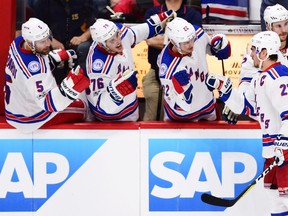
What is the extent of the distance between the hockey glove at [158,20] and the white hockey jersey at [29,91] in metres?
0.78

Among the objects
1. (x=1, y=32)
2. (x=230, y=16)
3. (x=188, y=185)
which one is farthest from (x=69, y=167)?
(x=230, y=16)

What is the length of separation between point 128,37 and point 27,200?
50.3 inches

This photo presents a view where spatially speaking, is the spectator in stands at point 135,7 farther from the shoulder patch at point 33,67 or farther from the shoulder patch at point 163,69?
the shoulder patch at point 33,67

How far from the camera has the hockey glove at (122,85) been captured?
6.21 metres

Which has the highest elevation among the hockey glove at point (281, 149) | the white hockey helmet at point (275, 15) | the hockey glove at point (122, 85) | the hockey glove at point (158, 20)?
the white hockey helmet at point (275, 15)

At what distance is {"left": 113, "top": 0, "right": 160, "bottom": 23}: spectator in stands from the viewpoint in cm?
784

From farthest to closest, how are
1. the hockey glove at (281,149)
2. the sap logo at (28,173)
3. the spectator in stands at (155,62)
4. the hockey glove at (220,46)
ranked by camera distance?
the spectator in stands at (155,62) → the hockey glove at (220,46) → the sap logo at (28,173) → the hockey glove at (281,149)

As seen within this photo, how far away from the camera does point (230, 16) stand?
8.05m

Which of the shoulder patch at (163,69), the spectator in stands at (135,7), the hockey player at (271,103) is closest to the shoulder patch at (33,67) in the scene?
the shoulder patch at (163,69)

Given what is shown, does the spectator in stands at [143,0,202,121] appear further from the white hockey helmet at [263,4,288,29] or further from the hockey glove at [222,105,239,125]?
the hockey glove at [222,105,239,125]

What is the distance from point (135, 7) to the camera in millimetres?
7898

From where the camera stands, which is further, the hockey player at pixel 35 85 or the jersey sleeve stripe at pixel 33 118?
the jersey sleeve stripe at pixel 33 118

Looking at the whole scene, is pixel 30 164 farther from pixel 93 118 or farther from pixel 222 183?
pixel 222 183

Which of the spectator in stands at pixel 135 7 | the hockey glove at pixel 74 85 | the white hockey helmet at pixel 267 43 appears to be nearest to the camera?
the white hockey helmet at pixel 267 43
